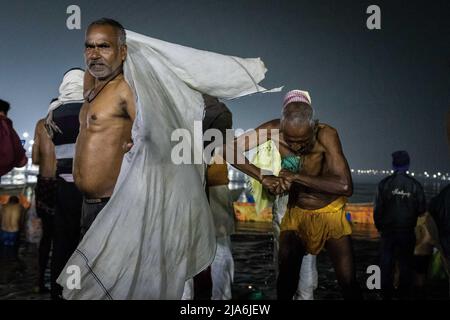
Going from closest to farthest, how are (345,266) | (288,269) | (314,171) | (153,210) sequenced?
(153,210) < (345,266) < (288,269) < (314,171)

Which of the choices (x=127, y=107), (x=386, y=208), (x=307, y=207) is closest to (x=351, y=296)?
(x=307, y=207)

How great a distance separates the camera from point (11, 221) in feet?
24.7

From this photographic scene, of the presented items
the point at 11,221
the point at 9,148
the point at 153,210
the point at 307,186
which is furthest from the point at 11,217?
the point at 307,186

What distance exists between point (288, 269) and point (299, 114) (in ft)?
3.50

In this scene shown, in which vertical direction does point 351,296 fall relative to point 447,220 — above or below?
below

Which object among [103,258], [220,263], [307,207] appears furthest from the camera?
[220,263]

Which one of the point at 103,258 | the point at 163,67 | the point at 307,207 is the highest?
the point at 163,67

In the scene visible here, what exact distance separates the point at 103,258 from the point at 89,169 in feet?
2.18

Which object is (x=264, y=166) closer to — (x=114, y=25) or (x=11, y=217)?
(x=114, y=25)

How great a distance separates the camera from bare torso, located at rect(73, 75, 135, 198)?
3170 millimetres

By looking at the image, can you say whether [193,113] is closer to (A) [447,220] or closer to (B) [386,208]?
(A) [447,220]

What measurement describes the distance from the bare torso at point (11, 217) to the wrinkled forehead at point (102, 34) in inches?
195

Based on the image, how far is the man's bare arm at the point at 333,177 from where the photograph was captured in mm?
3268
